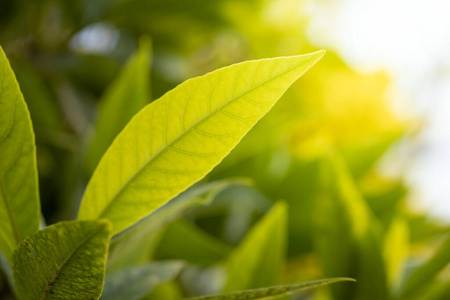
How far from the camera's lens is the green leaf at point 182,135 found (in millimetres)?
206

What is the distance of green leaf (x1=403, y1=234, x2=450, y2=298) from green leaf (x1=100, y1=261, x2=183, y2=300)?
0.22 metres

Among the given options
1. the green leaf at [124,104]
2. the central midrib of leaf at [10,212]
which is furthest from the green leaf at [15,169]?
the green leaf at [124,104]

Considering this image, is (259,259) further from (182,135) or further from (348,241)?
(182,135)

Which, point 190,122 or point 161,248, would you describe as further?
point 161,248

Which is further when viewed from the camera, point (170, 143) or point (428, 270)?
point (428, 270)

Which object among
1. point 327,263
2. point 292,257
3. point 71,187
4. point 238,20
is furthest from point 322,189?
point 238,20

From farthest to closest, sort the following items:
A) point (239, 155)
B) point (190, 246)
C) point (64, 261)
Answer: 1. point (239, 155)
2. point (190, 246)
3. point (64, 261)

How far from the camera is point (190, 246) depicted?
488 mm

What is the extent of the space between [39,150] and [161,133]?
494mm

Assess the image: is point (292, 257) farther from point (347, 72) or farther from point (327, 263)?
point (347, 72)

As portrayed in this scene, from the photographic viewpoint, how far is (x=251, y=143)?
1.94 ft

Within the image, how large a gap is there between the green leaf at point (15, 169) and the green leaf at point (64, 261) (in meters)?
0.03

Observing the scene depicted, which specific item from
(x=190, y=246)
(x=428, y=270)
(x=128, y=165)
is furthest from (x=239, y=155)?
(x=128, y=165)

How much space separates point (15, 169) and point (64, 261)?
0.05m
